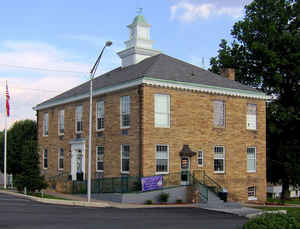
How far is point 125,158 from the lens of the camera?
101 ft

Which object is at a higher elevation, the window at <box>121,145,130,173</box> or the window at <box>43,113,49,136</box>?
the window at <box>43,113,49,136</box>

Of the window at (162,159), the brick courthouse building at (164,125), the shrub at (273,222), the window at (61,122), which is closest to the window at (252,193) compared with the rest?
the brick courthouse building at (164,125)

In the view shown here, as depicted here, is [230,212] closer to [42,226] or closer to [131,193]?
[131,193]

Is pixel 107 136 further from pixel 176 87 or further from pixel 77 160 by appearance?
pixel 176 87

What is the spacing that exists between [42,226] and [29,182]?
595 inches

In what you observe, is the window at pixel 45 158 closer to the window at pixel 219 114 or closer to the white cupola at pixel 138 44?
the white cupola at pixel 138 44

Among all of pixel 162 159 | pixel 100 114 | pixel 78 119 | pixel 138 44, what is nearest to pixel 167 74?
pixel 162 159

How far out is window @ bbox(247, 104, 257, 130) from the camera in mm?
35781

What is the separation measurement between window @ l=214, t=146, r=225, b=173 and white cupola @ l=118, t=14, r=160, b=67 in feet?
35.7

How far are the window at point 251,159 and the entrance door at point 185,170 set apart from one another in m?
6.67

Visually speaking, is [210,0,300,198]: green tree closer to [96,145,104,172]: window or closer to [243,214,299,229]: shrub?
[96,145,104,172]: window

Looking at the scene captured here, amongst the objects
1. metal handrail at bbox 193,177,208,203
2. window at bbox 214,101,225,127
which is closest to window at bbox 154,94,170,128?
metal handrail at bbox 193,177,208,203

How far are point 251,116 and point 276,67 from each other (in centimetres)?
1079

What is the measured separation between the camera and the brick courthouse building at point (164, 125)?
30016 mm
